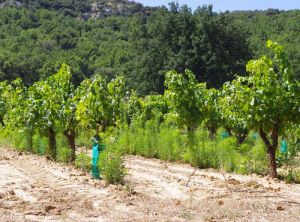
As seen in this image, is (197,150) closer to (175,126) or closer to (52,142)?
(52,142)

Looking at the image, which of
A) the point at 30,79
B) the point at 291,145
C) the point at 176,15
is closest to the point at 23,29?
the point at 30,79

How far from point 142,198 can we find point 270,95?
4429 millimetres

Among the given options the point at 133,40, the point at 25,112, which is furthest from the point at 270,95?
the point at 133,40

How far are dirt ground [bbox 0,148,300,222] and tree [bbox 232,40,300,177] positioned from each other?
1.55 meters

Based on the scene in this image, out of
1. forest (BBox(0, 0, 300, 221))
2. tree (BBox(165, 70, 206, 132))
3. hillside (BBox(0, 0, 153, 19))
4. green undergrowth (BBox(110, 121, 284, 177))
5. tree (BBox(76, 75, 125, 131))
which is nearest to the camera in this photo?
forest (BBox(0, 0, 300, 221))

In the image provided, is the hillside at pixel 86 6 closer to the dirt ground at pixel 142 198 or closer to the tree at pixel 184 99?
the tree at pixel 184 99

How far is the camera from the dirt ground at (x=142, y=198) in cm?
715

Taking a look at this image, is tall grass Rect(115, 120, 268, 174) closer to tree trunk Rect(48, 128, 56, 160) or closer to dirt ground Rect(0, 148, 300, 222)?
dirt ground Rect(0, 148, 300, 222)

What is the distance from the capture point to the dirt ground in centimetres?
715

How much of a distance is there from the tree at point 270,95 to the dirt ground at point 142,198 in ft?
5.08

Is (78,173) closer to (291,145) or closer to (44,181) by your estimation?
(44,181)

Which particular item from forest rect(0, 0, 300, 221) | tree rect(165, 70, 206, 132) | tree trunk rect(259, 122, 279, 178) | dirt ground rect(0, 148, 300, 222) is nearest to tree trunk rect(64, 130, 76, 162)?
forest rect(0, 0, 300, 221)

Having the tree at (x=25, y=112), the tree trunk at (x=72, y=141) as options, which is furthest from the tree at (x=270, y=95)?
the tree at (x=25, y=112)

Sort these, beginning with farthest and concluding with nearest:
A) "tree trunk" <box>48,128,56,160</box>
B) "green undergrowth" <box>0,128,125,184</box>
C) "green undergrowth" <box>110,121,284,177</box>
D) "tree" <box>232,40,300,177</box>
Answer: "tree trunk" <box>48,128,56,160</box> < "green undergrowth" <box>110,121,284,177</box> < "tree" <box>232,40,300,177</box> < "green undergrowth" <box>0,128,125,184</box>
